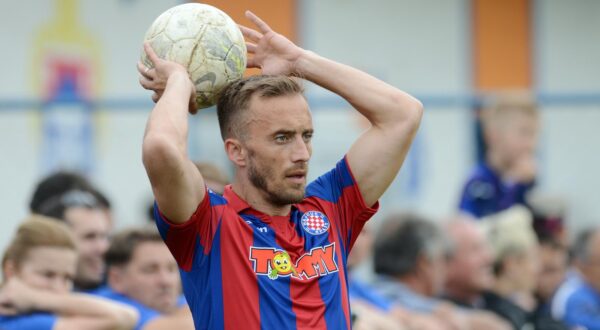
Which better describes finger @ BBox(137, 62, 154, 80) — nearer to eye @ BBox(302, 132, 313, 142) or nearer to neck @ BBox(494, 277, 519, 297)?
eye @ BBox(302, 132, 313, 142)

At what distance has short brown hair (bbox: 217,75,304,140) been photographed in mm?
4996

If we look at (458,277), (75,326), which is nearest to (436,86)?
(458,277)

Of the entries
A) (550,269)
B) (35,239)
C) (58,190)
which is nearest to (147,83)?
(35,239)

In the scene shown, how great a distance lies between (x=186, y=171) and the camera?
470 cm

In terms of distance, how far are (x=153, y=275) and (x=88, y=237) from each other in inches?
31.8

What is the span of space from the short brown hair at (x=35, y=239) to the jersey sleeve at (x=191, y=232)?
1.85 meters

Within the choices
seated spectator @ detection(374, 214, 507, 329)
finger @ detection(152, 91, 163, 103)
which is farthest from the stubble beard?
seated spectator @ detection(374, 214, 507, 329)

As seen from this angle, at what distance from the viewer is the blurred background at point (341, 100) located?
482 inches

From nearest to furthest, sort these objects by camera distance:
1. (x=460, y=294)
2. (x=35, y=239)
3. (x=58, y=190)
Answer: (x=35, y=239) < (x=58, y=190) < (x=460, y=294)

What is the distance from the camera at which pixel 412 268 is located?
8.35m

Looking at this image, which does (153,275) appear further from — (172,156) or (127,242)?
(172,156)

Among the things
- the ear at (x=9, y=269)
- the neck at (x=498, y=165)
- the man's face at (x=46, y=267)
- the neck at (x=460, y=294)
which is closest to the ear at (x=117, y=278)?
the man's face at (x=46, y=267)

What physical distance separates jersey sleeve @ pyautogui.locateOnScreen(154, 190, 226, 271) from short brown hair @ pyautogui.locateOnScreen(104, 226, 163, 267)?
2.30 m

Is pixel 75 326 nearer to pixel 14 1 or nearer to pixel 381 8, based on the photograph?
pixel 14 1
